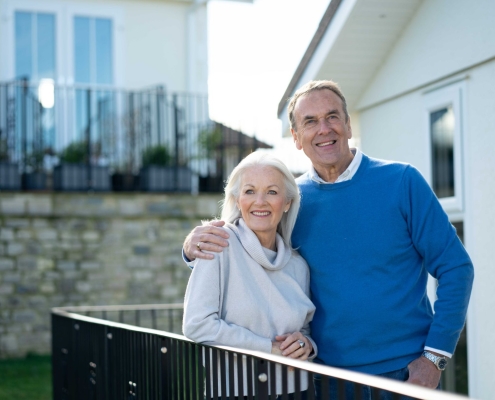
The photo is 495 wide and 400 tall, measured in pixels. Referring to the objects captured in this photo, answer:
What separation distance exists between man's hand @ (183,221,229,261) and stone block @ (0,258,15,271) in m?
7.72

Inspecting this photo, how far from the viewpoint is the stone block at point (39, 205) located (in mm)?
10617

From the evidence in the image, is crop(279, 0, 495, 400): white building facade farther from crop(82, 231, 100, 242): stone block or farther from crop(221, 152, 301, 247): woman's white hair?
crop(82, 231, 100, 242): stone block

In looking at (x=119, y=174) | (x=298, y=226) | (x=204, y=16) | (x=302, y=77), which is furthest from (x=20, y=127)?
(x=298, y=226)

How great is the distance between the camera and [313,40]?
5973 millimetres

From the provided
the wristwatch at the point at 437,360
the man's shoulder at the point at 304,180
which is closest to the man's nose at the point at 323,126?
the man's shoulder at the point at 304,180

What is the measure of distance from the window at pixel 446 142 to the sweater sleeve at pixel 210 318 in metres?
2.47

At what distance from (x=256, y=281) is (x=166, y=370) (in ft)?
2.50

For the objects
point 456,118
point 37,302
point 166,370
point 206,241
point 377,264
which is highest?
point 456,118

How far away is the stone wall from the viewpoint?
10523 millimetres

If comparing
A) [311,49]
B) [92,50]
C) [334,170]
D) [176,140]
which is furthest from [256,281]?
[92,50]

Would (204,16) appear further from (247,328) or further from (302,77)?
(247,328)

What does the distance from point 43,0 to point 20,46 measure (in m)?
Result: 0.84

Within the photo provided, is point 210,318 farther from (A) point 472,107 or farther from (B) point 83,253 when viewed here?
(B) point 83,253

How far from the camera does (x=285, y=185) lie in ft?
11.0
